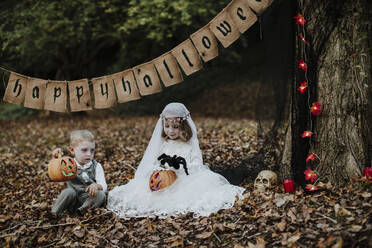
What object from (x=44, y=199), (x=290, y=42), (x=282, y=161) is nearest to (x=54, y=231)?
(x=44, y=199)

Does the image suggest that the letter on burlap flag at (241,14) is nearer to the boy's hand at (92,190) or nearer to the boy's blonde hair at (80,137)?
the boy's blonde hair at (80,137)

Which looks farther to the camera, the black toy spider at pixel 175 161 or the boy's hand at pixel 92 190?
the black toy spider at pixel 175 161

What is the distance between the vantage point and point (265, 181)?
14.4 ft

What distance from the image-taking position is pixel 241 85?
1797 cm

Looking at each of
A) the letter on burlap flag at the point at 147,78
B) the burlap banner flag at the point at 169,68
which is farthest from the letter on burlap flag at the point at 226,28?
the letter on burlap flag at the point at 147,78

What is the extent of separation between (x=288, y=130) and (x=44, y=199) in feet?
12.9

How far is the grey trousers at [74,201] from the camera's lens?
13.6 feet

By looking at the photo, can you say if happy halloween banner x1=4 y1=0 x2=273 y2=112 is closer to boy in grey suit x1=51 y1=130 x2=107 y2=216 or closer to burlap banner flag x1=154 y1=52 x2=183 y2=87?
burlap banner flag x1=154 y1=52 x2=183 y2=87

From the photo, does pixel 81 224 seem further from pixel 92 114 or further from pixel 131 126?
pixel 92 114

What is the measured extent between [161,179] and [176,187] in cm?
23

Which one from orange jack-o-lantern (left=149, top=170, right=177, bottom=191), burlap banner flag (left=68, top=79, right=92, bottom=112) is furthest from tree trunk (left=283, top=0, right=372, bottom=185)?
burlap banner flag (left=68, top=79, right=92, bottom=112)

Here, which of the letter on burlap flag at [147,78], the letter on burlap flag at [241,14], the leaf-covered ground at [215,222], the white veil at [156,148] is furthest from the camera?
the white veil at [156,148]

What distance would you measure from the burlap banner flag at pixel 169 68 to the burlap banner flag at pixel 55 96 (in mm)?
1179

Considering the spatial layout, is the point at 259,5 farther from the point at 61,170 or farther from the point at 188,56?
the point at 61,170
